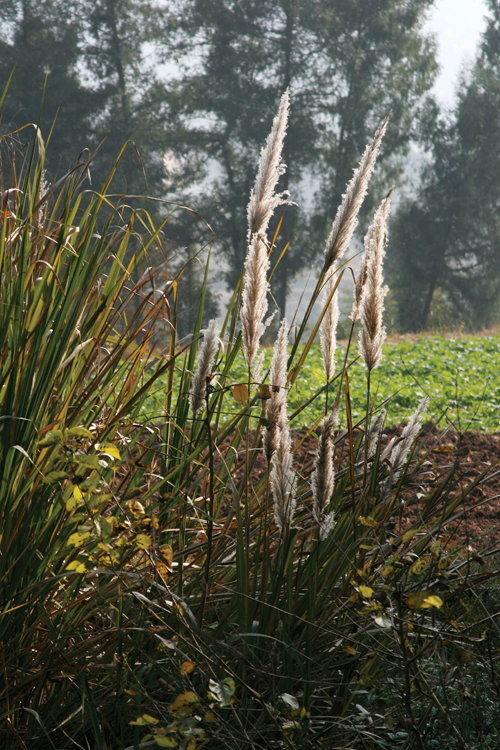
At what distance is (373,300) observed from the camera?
6.19 feet

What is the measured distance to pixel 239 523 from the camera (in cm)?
162

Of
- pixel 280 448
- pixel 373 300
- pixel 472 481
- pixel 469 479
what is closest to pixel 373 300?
pixel 373 300

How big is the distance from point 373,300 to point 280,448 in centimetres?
57

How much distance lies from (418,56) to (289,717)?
98.4 ft

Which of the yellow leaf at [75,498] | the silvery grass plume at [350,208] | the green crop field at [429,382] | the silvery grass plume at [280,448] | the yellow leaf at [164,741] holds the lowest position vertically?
the green crop field at [429,382]

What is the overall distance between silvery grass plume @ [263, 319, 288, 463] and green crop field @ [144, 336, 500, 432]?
14.1 feet

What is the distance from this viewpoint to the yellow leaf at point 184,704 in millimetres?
1254

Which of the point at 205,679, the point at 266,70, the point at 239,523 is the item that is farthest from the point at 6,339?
the point at 266,70

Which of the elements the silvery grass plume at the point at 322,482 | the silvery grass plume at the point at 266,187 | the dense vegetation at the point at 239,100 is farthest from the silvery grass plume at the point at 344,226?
the dense vegetation at the point at 239,100

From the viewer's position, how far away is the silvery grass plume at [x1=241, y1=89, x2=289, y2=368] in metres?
1.83

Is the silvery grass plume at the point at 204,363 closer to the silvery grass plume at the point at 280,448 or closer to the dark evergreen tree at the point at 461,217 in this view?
the silvery grass plume at the point at 280,448

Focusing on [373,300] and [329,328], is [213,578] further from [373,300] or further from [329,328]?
[373,300]

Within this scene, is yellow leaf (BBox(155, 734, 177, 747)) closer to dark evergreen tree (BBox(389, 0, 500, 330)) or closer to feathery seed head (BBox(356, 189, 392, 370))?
feathery seed head (BBox(356, 189, 392, 370))

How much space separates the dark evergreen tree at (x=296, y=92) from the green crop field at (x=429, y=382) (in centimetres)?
1292
